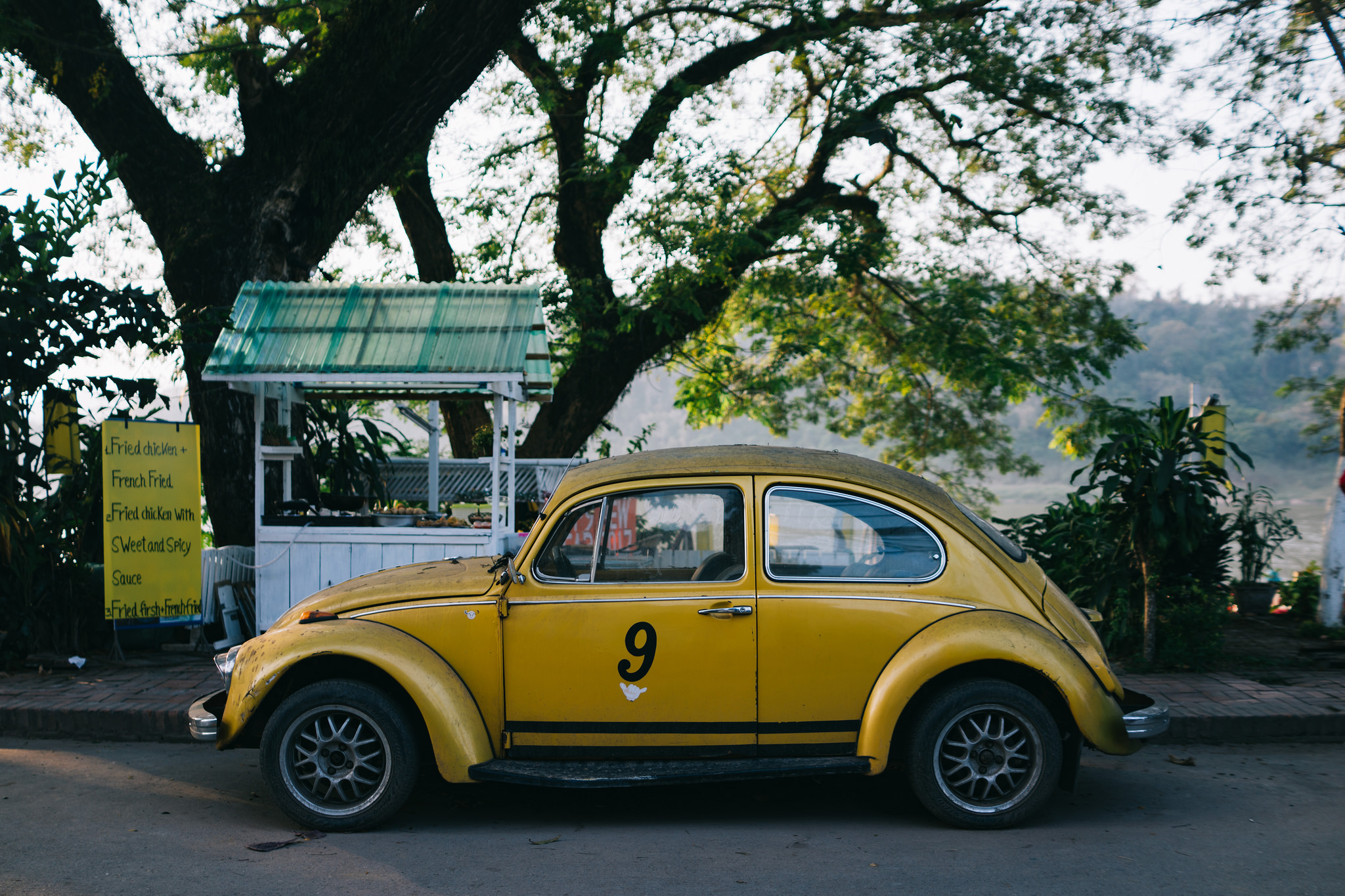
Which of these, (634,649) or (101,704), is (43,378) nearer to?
(101,704)

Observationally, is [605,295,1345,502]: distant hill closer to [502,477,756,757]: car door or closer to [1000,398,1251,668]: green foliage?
[1000,398,1251,668]: green foliage

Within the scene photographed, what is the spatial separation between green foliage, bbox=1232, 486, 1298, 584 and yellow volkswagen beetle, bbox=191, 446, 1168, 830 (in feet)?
21.9

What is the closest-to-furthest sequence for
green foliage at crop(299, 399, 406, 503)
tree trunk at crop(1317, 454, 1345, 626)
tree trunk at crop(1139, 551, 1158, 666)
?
tree trunk at crop(1139, 551, 1158, 666) < tree trunk at crop(1317, 454, 1345, 626) < green foliage at crop(299, 399, 406, 503)

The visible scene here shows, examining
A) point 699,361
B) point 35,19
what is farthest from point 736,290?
point 35,19

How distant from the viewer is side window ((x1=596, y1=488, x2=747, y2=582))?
180 inches

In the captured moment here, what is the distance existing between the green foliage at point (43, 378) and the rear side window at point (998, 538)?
6543 millimetres

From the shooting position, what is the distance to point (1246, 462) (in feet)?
26.0

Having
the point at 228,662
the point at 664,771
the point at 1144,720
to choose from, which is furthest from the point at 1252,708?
the point at 228,662

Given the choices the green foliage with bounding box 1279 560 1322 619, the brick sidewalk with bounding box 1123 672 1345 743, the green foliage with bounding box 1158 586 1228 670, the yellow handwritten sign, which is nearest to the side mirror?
the brick sidewalk with bounding box 1123 672 1345 743

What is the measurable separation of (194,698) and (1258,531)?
998 cm

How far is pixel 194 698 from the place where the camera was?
6.73m

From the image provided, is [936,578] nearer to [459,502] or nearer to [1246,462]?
[1246,462]

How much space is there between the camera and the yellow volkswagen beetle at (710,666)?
4.38m

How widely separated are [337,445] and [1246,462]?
9.06 meters
